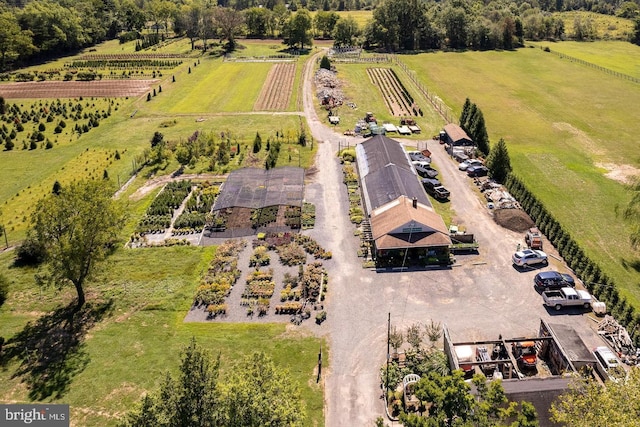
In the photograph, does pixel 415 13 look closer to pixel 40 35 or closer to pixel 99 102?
pixel 99 102

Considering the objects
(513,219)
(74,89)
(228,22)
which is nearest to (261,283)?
(513,219)

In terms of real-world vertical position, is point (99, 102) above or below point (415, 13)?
below

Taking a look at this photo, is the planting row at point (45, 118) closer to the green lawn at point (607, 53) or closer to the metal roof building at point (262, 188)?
the metal roof building at point (262, 188)

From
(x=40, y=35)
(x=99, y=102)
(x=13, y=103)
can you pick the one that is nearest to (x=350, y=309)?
(x=99, y=102)

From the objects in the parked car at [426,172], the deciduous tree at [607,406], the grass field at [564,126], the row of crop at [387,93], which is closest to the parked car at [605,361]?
the deciduous tree at [607,406]

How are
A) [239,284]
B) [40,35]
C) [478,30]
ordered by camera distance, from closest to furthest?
[239,284], [40,35], [478,30]

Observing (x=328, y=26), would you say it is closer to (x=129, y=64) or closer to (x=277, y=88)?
(x=277, y=88)

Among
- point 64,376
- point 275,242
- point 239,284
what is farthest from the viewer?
point 275,242
